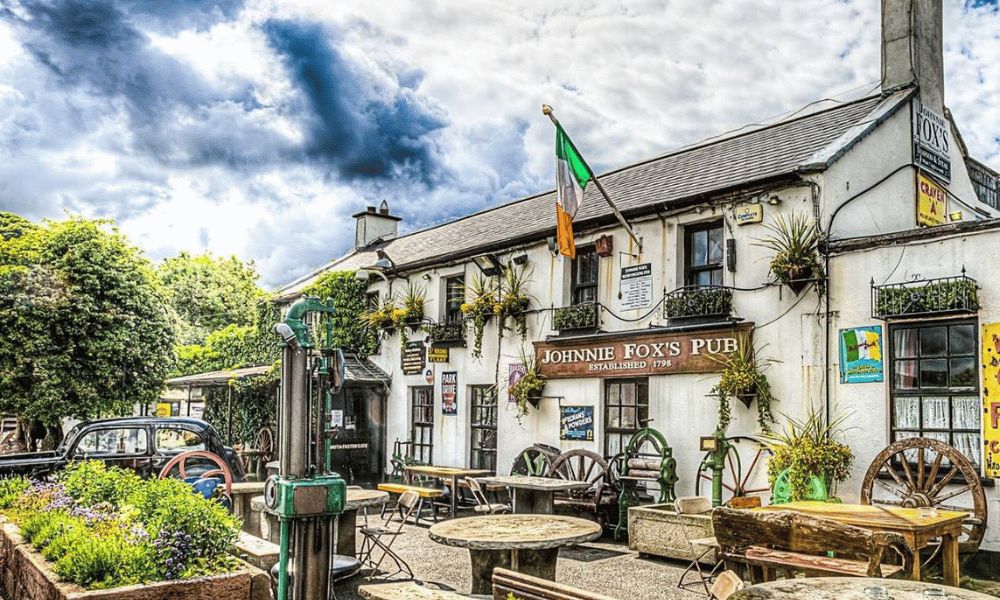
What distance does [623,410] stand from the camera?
39.5 feet

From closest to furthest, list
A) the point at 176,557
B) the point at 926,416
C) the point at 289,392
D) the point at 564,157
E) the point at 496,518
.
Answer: the point at 176,557, the point at 289,392, the point at 496,518, the point at 926,416, the point at 564,157

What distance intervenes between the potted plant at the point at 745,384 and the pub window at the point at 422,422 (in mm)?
6922

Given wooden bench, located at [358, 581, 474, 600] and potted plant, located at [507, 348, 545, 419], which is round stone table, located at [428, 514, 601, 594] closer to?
wooden bench, located at [358, 581, 474, 600]

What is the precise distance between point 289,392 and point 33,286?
31.5 ft

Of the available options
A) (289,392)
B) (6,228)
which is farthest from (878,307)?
(6,228)

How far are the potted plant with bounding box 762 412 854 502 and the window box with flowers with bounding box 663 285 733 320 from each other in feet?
6.21

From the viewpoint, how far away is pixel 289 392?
580 cm

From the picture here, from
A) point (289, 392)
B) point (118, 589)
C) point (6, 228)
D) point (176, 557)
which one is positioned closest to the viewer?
point (118, 589)

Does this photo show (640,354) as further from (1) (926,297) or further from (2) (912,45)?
(2) (912,45)

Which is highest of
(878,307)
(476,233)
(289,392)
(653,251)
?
(476,233)

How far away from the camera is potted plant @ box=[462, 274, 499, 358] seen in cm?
1433

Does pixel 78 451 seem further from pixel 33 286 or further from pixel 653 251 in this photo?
pixel 653 251

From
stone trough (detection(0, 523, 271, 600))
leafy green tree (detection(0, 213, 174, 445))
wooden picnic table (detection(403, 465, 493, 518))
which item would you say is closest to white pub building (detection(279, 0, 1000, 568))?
wooden picnic table (detection(403, 465, 493, 518))

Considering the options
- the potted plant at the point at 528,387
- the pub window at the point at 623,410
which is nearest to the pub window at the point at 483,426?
the potted plant at the point at 528,387
